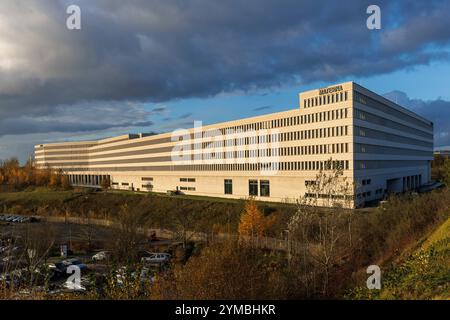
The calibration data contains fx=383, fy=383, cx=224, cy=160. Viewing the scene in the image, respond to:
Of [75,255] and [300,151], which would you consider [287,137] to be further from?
[75,255]

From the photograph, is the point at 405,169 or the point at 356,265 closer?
the point at 356,265

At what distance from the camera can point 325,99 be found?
6831 centimetres

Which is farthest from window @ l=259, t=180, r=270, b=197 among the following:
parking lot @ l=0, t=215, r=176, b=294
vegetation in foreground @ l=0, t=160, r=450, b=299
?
parking lot @ l=0, t=215, r=176, b=294

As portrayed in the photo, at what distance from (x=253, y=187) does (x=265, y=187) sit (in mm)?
3484

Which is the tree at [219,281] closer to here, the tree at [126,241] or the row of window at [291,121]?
the tree at [126,241]

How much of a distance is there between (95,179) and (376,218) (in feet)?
481

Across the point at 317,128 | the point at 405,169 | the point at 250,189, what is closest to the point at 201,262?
the point at 317,128

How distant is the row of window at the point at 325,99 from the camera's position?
65.7m

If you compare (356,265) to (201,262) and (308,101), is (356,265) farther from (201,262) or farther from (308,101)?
(308,101)

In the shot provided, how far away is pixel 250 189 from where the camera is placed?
8250cm

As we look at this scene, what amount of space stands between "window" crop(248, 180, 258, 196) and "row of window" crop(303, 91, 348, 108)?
785 inches

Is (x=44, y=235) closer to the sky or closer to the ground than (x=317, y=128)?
closer to the ground

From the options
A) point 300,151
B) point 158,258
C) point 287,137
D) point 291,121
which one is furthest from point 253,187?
point 158,258

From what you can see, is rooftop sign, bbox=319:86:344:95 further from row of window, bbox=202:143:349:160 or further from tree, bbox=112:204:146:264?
tree, bbox=112:204:146:264
